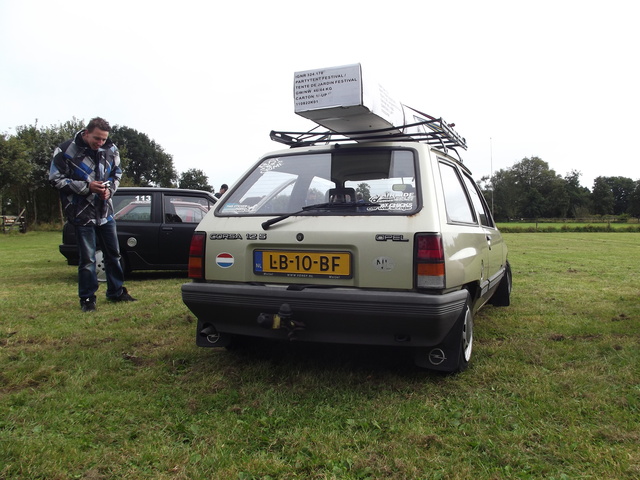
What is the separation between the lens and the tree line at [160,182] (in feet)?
87.9

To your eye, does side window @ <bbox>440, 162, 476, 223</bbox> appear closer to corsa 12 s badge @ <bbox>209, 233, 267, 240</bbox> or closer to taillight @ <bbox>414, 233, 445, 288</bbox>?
taillight @ <bbox>414, 233, 445, 288</bbox>

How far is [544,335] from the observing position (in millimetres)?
4004

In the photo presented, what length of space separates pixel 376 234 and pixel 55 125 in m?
38.5

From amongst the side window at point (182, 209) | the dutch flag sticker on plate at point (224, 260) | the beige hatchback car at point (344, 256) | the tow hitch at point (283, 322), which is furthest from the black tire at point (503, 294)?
the side window at point (182, 209)

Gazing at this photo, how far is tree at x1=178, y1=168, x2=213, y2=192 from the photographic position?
239 ft

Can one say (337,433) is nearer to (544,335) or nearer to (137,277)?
(544,335)

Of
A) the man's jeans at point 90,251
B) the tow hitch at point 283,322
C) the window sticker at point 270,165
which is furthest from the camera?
the man's jeans at point 90,251

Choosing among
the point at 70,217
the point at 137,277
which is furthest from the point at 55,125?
the point at 70,217

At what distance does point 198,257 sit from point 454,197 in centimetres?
178

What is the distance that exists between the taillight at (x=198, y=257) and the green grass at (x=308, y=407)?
2.05ft

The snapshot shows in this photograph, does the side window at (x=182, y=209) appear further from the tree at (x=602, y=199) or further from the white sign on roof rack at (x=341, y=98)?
the tree at (x=602, y=199)

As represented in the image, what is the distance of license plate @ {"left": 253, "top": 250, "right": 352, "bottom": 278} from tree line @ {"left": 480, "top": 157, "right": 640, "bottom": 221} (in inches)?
3119

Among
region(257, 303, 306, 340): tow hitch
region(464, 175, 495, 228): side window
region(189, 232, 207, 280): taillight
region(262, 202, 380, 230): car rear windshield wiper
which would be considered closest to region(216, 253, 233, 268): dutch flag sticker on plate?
region(189, 232, 207, 280): taillight

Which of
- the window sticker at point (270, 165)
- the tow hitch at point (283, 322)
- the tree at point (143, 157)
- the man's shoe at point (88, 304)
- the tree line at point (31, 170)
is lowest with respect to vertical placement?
the man's shoe at point (88, 304)
